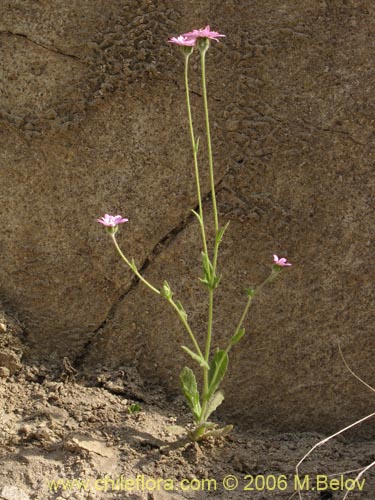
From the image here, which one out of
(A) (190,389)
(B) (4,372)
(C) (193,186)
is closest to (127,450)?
(A) (190,389)

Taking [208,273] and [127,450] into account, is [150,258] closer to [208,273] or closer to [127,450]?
[208,273]

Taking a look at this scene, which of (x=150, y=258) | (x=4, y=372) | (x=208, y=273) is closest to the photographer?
(x=208, y=273)

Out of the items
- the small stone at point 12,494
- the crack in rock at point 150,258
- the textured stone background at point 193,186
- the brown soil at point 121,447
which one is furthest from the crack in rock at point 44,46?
the small stone at point 12,494

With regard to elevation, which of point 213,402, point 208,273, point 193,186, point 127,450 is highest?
point 193,186

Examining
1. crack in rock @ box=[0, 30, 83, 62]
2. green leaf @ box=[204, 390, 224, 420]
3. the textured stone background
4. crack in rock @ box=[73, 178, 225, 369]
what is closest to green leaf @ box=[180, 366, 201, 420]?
green leaf @ box=[204, 390, 224, 420]

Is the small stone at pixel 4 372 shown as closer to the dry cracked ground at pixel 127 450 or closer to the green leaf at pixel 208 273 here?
the dry cracked ground at pixel 127 450

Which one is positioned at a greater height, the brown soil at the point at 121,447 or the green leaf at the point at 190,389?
the green leaf at the point at 190,389

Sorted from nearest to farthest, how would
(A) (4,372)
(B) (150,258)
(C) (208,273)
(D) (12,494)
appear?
(D) (12,494), (C) (208,273), (A) (4,372), (B) (150,258)
